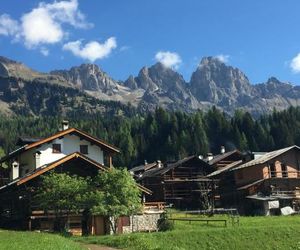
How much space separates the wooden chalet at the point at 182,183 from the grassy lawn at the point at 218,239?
126 feet

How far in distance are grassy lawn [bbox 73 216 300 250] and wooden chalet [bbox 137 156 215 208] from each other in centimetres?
3828

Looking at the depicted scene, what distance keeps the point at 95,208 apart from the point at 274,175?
37.8 m

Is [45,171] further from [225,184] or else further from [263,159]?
[225,184]

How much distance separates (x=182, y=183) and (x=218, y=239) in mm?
Answer: 46317

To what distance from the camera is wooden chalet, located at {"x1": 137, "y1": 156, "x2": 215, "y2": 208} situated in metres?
86.8

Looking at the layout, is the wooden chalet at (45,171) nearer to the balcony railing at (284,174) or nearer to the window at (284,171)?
the balcony railing at (284,174)

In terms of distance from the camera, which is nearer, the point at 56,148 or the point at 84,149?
the point at 56,148

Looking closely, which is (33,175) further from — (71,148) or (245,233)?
(245,233)

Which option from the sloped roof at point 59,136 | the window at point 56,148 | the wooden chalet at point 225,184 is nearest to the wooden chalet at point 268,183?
the wooden chalet at point 225,184

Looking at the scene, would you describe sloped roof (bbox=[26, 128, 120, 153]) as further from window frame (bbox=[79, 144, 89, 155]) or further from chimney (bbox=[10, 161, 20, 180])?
chimney (bbox=[10, 161, 20, 180])

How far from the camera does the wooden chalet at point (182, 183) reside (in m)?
86.8

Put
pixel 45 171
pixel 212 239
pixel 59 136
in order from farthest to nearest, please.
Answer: pixel 59 136 → pixel 45 171 → pixel 212 239

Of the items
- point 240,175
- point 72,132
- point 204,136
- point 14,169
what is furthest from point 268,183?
point 204,136

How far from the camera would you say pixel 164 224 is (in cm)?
4975
